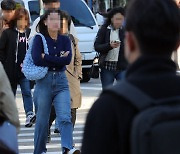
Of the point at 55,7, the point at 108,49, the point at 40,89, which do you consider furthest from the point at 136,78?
the point at 108,49

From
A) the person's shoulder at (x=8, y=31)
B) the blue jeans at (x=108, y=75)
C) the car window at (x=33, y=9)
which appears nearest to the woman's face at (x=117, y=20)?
the blue jeans at (x=108, y=75)

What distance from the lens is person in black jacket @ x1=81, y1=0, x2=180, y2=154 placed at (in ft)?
8.20

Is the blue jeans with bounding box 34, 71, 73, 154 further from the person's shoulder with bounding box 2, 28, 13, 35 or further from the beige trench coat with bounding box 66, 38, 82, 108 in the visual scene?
the person's shoulder with bounding box 2, 28, 13, 35

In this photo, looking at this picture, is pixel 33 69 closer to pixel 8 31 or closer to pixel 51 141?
pixel 51 141

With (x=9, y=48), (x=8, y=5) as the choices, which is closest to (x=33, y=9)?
(x=8, y=5)

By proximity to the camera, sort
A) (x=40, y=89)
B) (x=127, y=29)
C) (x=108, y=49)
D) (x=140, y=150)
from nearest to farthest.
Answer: (x=140, y=150) < (x=127, y=29) < (x=40, y=89) < (x=108, y=49)

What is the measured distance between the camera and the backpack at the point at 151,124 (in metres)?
2.48

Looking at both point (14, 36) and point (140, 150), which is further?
point (14, 36)

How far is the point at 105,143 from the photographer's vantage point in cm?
251

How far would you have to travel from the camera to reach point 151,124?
97.8 inches

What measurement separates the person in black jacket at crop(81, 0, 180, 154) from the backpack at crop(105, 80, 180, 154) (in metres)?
0.03

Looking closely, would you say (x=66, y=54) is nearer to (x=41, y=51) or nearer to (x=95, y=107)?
(x=41, y=51)

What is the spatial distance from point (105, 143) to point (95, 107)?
0.43 ft

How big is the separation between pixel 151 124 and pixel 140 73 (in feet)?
0.67
